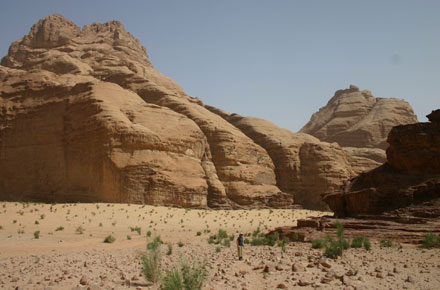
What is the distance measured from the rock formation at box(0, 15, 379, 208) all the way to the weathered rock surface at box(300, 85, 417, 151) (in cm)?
2260

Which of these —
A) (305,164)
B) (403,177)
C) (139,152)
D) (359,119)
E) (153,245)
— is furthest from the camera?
(359,119)

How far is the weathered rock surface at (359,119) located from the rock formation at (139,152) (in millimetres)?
22603

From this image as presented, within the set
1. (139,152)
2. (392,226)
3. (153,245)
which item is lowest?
(153,245)

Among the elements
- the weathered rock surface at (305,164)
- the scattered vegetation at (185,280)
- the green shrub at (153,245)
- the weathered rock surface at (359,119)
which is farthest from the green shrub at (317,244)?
the weathered rock surface at (359,119)

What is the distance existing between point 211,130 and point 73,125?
14716mm

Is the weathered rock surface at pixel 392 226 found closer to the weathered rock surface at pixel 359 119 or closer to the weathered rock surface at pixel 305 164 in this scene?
the weathered rock surface at pixel 305 164

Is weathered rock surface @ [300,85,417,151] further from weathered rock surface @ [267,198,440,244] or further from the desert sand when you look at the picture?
the desert sand

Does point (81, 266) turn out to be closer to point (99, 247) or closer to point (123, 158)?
point (99, 247)

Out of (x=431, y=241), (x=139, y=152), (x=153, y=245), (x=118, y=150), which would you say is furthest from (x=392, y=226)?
(x=118, y=150)

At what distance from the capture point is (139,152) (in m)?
34.1

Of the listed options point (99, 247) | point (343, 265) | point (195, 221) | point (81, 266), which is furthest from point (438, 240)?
point (195, 221)

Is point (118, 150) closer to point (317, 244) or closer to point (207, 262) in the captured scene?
point (317, 244)

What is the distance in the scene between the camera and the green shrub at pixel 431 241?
11879mm

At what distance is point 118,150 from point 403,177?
23286 mm
